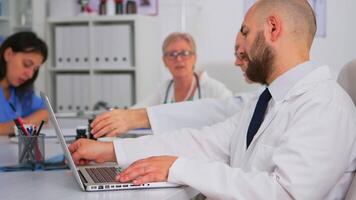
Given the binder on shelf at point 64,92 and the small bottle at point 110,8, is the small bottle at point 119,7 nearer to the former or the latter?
the small bottle at point 110,8

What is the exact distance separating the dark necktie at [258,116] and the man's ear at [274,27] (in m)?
0.16

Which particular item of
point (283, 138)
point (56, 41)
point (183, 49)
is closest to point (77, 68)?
point (56, 41)

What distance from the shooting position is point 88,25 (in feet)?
16.5

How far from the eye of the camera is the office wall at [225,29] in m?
4.80

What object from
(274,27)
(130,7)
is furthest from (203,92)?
(274,27)

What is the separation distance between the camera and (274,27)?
1.54 m

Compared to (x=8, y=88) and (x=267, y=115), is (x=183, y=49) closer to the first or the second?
(x=8, y=88)

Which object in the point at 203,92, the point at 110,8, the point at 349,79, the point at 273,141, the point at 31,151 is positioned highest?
the point at 110,8

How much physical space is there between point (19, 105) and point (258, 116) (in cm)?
185

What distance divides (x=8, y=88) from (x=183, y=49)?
142 centimetres

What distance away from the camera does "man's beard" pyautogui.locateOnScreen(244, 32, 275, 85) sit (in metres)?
1.57

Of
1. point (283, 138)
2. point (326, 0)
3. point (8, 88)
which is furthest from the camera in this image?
point (326, 0)

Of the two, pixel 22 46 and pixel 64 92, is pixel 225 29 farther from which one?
pixel 22 46

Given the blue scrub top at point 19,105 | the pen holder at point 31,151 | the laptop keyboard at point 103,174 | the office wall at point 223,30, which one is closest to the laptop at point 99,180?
the laptop keyboard at point 103,174
